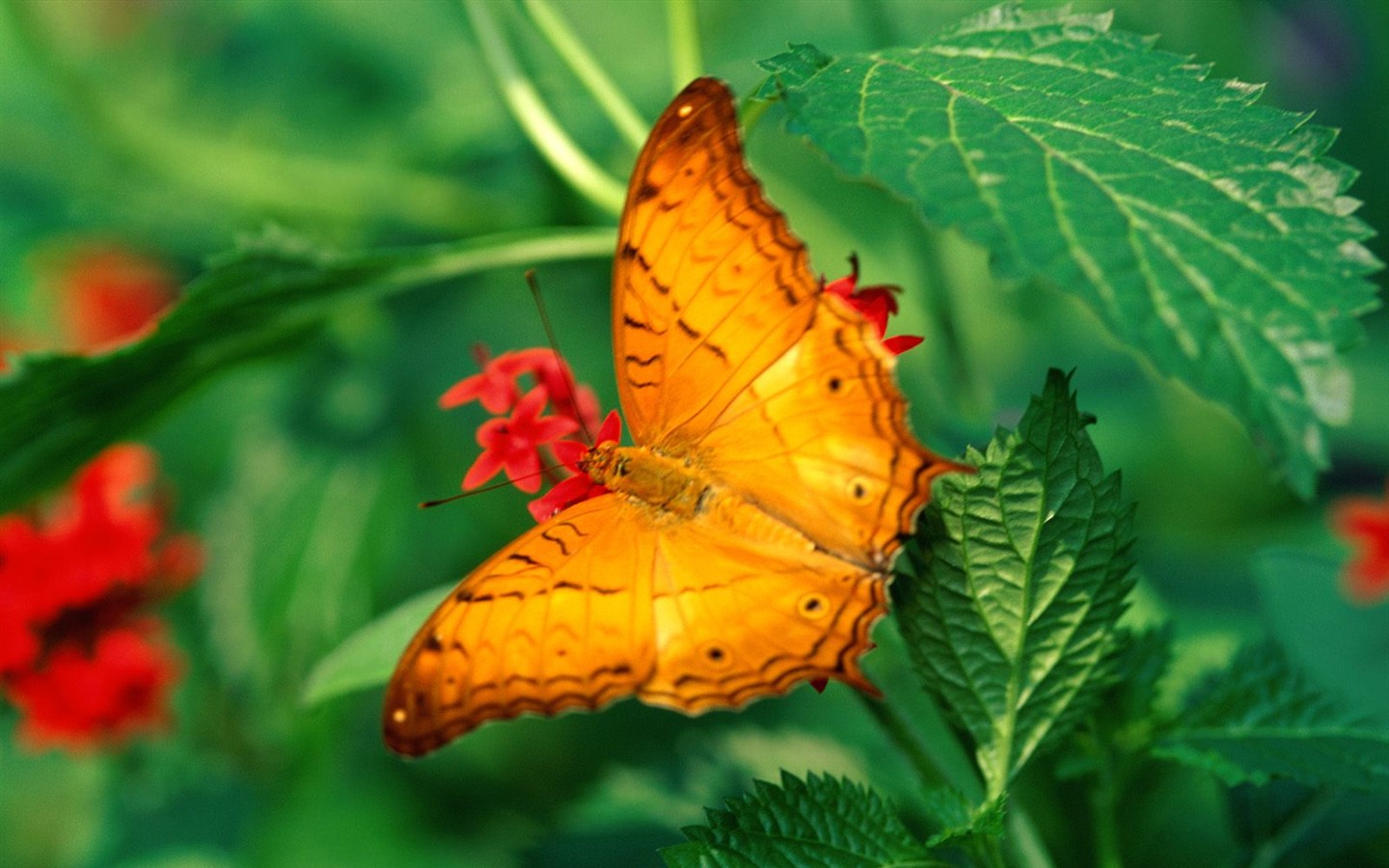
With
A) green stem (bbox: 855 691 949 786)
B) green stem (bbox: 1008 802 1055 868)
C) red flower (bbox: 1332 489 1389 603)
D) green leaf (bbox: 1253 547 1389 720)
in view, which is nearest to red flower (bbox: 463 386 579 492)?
green stem (bbox: 855 691 949 786)

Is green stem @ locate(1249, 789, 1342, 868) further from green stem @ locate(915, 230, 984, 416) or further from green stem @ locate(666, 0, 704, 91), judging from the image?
green stem @ locate(666, 0, 704, 91)

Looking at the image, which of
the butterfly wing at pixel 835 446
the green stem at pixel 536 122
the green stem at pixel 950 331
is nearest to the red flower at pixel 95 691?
the green stem at pixel 536 122

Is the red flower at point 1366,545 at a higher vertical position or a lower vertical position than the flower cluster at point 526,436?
lower

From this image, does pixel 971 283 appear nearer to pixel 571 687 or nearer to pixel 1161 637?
pixel 1161 637

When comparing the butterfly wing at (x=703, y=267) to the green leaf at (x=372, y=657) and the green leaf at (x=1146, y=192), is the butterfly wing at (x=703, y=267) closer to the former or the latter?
the green leaf at (x=1146, y=192)

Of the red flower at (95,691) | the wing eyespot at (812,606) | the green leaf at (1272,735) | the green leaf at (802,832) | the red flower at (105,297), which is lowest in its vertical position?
the green leaf at (1272,735)

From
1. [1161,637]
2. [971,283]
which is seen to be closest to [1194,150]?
[1161,637]

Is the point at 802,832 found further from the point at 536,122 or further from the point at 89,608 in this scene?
the point at 89,608
